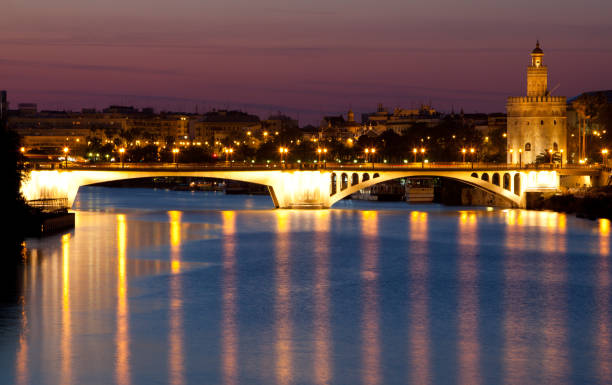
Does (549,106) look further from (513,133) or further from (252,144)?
(252,144)

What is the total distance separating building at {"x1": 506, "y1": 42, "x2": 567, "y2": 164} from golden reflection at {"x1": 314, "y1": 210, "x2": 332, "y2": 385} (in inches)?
1574

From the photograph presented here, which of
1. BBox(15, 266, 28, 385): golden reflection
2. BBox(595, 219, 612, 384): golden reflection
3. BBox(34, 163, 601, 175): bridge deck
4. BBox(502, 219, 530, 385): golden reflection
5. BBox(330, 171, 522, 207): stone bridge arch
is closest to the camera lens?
BBox(15, 266, 28, 385): golden reflection

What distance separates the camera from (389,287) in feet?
123

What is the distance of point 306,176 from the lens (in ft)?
249

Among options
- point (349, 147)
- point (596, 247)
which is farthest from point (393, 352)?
point (349, 147)

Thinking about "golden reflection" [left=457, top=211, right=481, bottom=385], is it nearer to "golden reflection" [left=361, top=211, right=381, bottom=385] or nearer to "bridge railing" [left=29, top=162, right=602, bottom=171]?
"golden reflection" [left=361, top=211, right=381, bottom=385]

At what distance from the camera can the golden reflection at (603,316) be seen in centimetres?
2461

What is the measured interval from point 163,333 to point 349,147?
10678cm

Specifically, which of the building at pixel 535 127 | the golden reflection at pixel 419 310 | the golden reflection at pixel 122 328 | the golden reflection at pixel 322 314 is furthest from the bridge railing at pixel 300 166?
the golden reflection at pixel 122 328

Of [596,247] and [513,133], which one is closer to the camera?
[596,247]

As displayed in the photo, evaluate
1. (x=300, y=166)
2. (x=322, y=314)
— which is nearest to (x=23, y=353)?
(x=322, y=314)

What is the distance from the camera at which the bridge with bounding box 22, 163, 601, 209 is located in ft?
243

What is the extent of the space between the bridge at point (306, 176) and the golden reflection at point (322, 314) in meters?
19.3

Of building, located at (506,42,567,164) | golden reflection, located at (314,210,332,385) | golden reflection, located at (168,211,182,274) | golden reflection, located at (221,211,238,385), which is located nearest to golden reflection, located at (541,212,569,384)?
golden reflection, located at (314,210,332,385)
